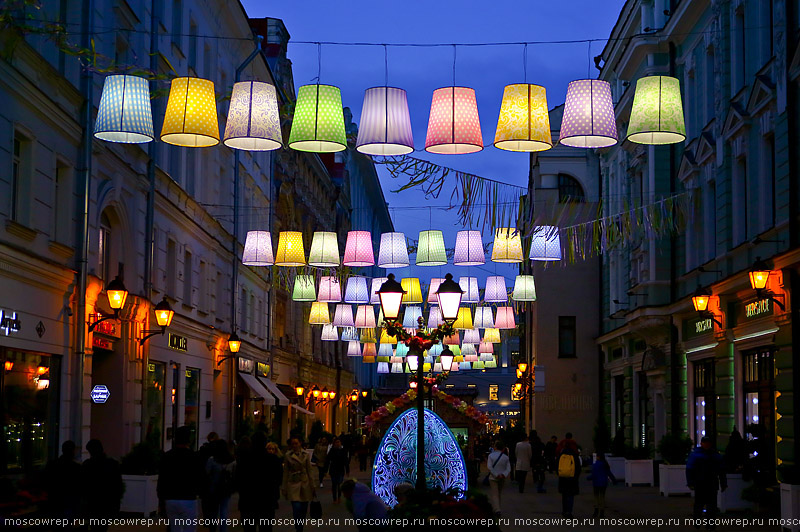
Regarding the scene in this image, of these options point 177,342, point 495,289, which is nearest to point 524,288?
point 495,289

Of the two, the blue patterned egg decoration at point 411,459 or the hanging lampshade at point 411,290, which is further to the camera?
the hanging lampshade at point 411,290

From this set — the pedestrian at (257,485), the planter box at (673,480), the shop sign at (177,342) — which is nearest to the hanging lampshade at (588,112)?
the pedestrian at (257,485)

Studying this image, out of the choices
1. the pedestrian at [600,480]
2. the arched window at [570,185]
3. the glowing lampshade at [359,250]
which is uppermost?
the arched window at [570,185]

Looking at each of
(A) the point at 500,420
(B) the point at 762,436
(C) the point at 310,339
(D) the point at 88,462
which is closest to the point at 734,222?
(B) the point at 762,436

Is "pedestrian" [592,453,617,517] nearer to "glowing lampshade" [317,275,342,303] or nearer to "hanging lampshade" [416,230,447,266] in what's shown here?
"hanging lampshade" [416,230,447,266]

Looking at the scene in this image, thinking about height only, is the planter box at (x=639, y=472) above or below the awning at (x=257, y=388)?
below

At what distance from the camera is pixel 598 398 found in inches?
1914

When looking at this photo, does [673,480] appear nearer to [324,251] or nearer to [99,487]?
[324,251]

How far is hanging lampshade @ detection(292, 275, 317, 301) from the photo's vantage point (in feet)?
88.4

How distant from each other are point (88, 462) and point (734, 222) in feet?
51.5

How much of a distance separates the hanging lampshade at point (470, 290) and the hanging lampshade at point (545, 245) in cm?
694

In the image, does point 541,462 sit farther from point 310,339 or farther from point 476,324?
point 310,339

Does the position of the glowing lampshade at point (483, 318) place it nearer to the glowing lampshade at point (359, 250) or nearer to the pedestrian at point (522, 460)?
the pedestrian at point (522, 460)

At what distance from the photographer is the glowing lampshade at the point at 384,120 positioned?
1296 centimetres
